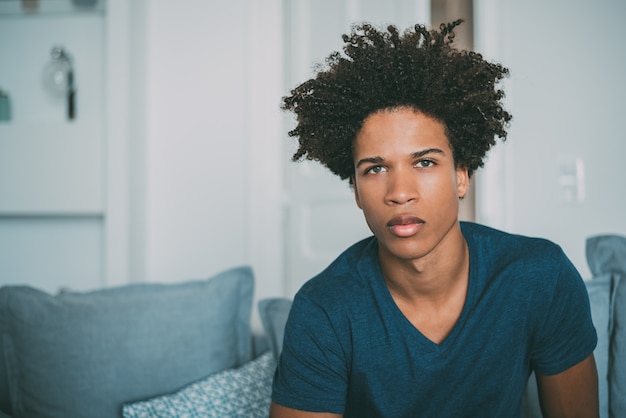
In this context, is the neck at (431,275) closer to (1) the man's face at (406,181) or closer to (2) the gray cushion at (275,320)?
(1) the man's face at (406,181)

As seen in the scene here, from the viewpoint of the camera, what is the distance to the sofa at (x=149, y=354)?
4.55 feet

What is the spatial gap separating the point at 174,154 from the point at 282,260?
69cm

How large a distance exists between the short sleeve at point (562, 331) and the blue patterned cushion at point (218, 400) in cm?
67

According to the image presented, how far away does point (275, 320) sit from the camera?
154 centimetres

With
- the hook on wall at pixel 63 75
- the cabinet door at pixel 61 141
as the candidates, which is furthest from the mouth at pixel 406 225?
the hook on wall at pixel 63 75

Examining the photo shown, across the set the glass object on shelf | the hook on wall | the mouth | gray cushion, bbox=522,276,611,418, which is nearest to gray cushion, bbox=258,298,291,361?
the mouth

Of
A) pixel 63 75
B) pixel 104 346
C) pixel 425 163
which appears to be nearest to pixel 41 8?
pixel 63 75

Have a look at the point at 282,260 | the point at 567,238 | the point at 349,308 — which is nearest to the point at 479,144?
the point at 349,308

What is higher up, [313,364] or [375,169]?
[375,169]

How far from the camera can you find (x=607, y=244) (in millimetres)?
1513

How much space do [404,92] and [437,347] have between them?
1.73 ft

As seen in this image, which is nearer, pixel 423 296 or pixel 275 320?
pixel 423 296

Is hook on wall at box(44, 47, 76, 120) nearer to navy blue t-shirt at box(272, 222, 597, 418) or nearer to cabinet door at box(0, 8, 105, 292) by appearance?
cabinet door at box(0, 8, 105, 292)

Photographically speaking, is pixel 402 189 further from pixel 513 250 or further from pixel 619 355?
pixel 619 355
